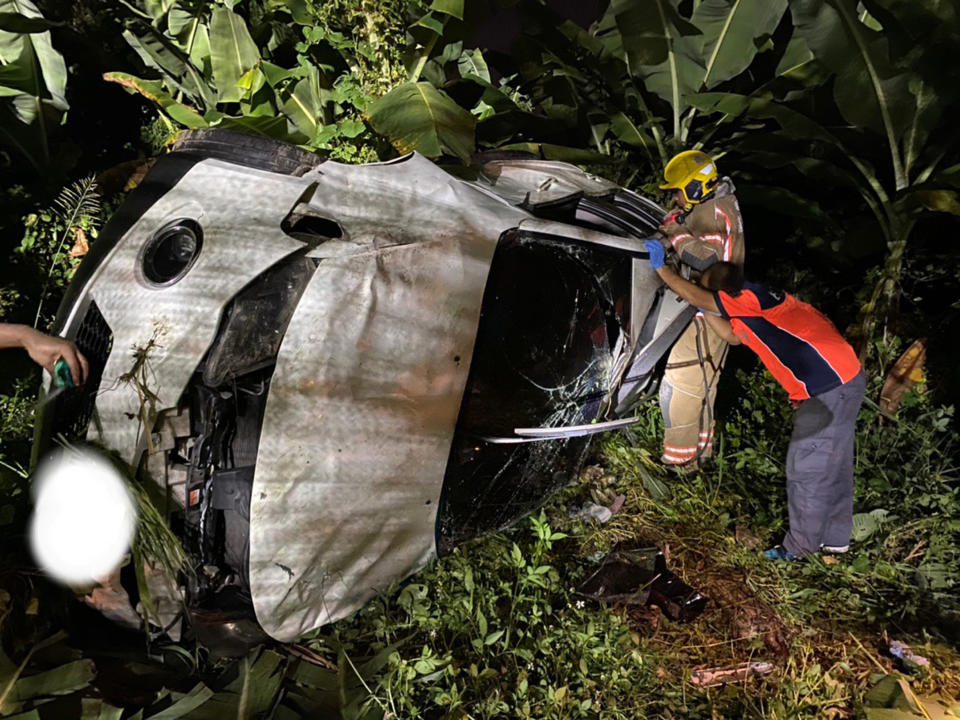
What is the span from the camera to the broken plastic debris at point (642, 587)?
2602 mm

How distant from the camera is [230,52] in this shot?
4.62m

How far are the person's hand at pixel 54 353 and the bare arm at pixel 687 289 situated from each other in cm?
219

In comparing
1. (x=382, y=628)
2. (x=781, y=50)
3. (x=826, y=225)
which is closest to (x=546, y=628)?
(x=382, y=628)

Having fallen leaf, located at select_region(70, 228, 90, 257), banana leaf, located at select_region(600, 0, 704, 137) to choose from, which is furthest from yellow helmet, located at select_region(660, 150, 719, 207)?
fallen leaf, located at select_region(70, 228, 90, 257)

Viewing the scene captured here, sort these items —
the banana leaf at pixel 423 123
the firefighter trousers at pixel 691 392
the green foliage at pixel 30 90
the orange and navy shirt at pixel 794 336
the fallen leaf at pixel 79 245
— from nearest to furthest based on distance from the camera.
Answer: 1. the orange and navy shirt at pixel 794 336
2. the firefighter trousers at pixel 691 392
3. the banana leaf at pixel 423 123
4. the green foliage at pixel 30 90
5. the fallen leaf at pixel 79 245

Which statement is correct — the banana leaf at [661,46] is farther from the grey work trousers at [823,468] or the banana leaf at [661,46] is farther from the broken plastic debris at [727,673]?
the broken plastic debris at [727,673]

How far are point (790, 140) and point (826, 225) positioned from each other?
0.58 m

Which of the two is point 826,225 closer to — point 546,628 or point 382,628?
point 546,628

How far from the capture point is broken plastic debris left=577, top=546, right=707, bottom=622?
2602mm

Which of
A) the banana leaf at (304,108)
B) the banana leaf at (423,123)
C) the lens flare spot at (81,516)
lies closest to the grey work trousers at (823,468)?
the banana leaf at (423,123)

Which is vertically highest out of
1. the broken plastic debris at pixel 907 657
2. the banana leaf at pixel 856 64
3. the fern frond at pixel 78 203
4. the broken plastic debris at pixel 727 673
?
the banana leaf at pixel 856 64

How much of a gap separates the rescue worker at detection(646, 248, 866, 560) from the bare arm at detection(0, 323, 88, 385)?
7.11 feet

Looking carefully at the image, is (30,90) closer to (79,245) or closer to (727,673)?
(79,245)

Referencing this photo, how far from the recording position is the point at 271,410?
71.2 inches
